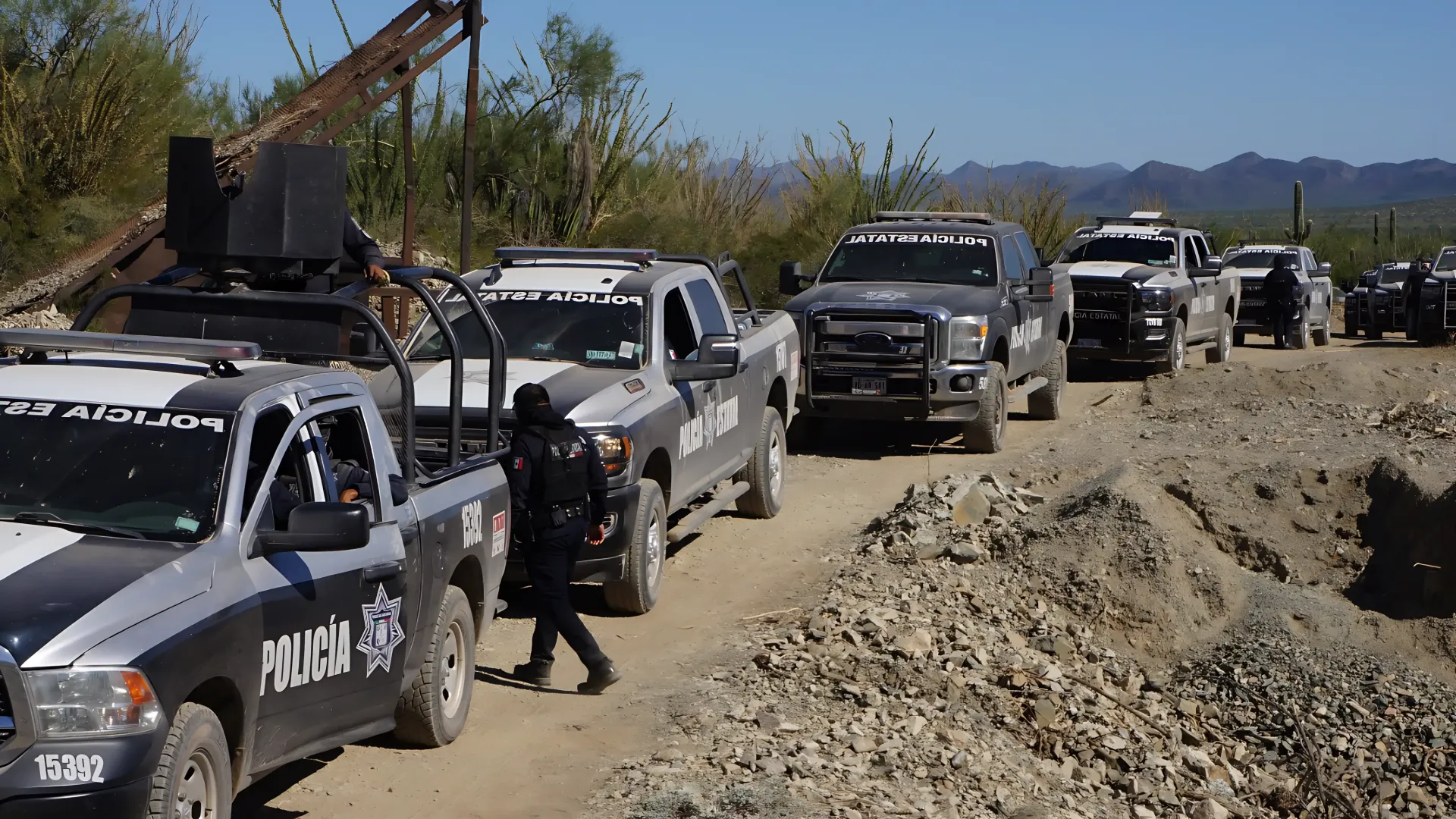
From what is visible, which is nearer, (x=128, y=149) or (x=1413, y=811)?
(x=1413, y=811)

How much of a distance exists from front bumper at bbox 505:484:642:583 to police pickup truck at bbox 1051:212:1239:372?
11.5m

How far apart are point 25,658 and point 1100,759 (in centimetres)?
486

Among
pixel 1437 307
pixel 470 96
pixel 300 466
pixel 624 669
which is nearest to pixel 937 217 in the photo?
pixel 470 96

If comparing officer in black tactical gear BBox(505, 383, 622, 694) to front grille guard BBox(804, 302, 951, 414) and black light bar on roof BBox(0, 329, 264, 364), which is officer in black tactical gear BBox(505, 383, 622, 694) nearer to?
black light bar on roof BBox(0, 329, 264, 364)

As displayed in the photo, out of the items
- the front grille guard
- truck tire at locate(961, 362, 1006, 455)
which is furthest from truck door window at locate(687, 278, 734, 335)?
truck tire at locate(961, 362, 1006, 455)

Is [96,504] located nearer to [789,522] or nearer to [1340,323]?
[789,522]

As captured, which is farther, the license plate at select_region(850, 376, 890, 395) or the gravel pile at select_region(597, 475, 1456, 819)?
the license plate at select_region(850, 376, 890, 395)

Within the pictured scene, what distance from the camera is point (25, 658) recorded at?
4.07m

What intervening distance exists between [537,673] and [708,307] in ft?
12.1

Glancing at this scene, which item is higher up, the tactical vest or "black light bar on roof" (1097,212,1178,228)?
"black light bar on roof" (1097,212,1178,228)

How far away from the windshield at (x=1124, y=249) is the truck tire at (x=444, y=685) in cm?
1675

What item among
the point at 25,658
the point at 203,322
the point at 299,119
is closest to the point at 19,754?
the point at 25,658

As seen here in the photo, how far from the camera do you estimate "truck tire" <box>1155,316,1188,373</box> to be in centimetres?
2127

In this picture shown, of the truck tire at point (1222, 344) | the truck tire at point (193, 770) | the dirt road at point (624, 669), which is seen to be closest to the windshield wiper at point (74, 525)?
the truck tire at point (193, 770)
